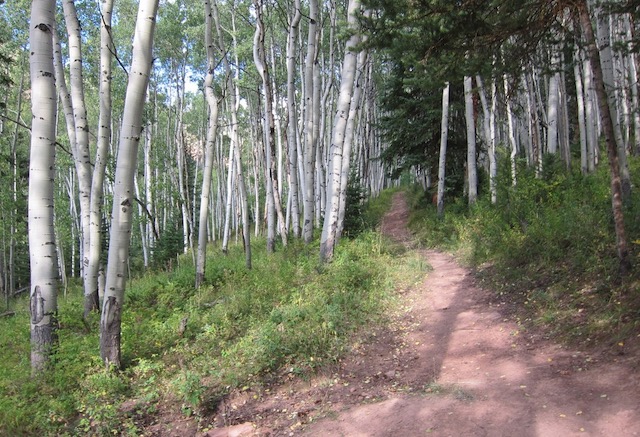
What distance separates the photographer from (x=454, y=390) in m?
4.17

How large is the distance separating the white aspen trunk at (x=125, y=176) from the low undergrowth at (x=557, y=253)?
5397 mm

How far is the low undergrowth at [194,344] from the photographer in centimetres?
456

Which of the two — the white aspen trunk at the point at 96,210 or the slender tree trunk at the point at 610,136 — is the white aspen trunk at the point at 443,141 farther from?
the white aspen trunk at the point at 96,210

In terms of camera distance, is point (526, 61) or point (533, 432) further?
point (526, 61)

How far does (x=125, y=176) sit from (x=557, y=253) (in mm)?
6602

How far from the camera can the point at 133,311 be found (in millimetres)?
8031

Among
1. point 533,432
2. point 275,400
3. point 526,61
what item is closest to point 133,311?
point 275,400

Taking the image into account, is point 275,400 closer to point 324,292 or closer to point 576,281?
point 324,292

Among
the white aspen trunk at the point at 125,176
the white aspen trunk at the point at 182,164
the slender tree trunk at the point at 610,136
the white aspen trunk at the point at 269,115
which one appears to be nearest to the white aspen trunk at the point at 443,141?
the white aspen trunk at the point at 269,115

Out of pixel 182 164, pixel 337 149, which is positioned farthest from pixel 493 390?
pixel 182 164

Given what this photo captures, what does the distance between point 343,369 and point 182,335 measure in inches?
114

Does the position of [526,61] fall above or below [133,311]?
above

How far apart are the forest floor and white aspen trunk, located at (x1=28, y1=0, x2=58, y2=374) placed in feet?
7.50

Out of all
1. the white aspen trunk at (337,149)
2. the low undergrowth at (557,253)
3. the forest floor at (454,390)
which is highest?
the white aspen trunk at (337,149)
